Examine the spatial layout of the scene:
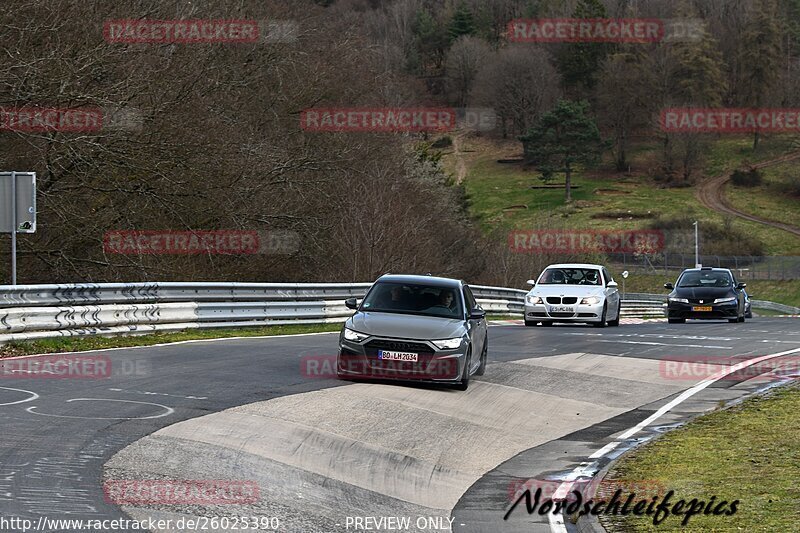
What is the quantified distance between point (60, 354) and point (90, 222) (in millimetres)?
11953

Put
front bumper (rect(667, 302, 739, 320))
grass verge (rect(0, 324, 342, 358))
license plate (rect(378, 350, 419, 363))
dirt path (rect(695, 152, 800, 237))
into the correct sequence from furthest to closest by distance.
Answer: dirt path (rect(695, 152, 800, 237)) → front bumper (rect(667, 302, 739, 320)) → grass verge (rect(0, 324, 342, 358)) → license plate (rect(378, 350, 419, 363))

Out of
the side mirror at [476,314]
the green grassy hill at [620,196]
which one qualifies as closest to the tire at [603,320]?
the side mirror at [476,314]

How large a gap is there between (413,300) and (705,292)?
20543mm

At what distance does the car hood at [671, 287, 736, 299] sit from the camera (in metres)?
34.8

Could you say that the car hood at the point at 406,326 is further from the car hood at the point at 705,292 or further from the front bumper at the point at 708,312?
the car hood at the point at 705,292

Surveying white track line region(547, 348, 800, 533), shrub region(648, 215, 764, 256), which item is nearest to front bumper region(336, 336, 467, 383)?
white track line region(547, 348, 800, 533)

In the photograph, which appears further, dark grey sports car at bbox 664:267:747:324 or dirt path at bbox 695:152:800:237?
dirt path at bbox 695:152:800:237

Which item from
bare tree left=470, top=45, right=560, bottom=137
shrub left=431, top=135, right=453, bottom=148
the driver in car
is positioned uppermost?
bare tree left=470, top=45, right=560, bottom=137

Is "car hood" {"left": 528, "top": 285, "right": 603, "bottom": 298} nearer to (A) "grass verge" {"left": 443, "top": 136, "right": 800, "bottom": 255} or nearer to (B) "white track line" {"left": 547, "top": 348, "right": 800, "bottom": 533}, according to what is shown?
(B) "white track line" {"left": 547, "top": 348, "right": 800, "bottom": 533}

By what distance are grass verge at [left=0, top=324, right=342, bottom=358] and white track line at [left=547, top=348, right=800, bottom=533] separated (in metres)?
8.78

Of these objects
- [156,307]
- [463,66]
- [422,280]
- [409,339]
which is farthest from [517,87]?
[409,339]

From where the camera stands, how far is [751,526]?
8.53m

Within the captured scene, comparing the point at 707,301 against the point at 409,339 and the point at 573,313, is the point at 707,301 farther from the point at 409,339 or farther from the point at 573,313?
the point at 409,339

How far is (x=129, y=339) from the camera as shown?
20.8 m
